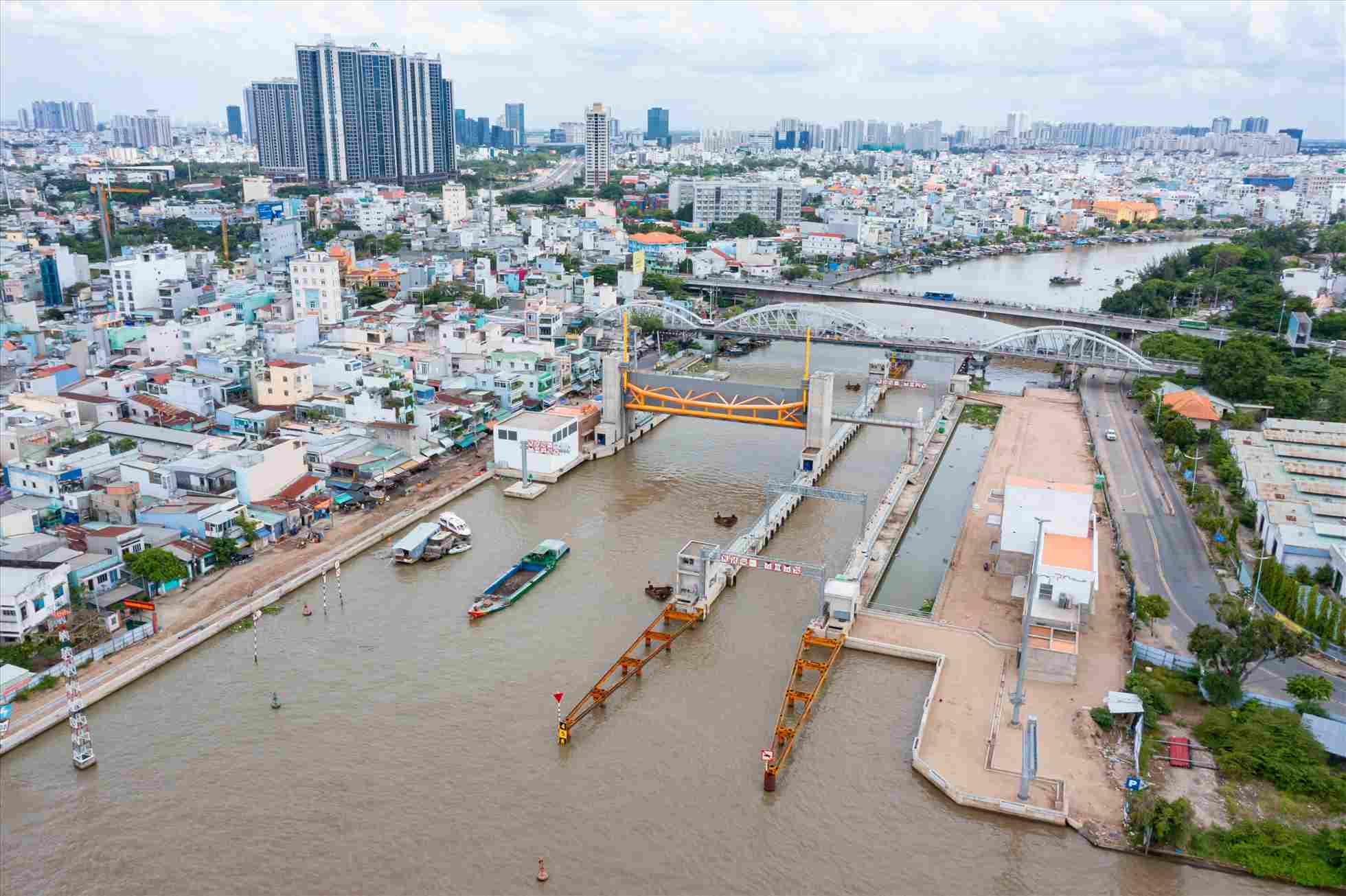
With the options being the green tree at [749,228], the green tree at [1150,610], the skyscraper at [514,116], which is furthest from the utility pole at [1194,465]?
the skyscraper at [514,116]

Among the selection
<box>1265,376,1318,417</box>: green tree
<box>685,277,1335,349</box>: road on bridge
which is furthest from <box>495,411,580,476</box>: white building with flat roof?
<box>685,277,1335,349</box>: road on bridge

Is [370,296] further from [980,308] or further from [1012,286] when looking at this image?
[1012,286]

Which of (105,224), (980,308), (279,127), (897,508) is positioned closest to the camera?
(897,508)

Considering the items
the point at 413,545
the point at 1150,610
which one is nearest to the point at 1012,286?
the point at 1150,610

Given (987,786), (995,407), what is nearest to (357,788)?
(987,786)

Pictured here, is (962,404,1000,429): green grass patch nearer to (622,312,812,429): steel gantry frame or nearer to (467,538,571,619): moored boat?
(622,312,812,429): steel gantry frame

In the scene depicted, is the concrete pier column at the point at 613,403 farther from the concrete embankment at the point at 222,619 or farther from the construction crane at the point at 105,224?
the construction crane at the point at 105,224
